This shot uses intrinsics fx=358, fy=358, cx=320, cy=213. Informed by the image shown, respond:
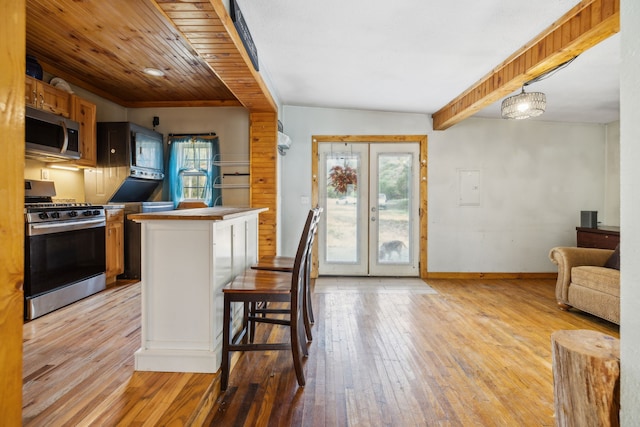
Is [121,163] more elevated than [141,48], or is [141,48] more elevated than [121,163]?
[141,48]

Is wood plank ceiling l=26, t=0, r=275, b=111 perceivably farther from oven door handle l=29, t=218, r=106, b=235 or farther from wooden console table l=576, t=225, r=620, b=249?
wooden console table l=576, t=225, r=620, b=249

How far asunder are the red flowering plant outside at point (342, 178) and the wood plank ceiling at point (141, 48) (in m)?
1.43

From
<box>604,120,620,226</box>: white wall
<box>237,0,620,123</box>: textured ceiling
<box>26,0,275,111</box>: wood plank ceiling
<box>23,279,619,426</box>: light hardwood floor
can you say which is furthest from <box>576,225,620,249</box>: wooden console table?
<box>26,0,275,111</box>: wood plank ceiling

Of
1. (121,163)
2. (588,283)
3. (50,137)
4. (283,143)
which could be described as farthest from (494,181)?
(50,137)

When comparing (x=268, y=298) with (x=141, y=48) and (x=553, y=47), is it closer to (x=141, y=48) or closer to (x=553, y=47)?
(x=553, y=47)

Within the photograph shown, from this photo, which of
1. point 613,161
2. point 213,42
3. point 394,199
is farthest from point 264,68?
point 613,161

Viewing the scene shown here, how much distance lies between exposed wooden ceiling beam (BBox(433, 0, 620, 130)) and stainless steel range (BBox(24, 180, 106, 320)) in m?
4.21

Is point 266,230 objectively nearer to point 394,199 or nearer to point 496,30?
point 394,199

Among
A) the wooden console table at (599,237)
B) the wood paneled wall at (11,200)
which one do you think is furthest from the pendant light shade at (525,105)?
the wood paneled wall at (11,200)

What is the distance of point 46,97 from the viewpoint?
3568 mm

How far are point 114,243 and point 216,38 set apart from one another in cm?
296

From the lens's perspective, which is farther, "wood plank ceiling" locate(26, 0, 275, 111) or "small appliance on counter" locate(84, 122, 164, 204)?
"small appliance on counter" locate(84, 122, 164, 204)

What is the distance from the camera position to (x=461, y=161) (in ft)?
17.1

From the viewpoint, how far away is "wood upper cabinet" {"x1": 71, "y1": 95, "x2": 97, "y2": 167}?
158 inches
